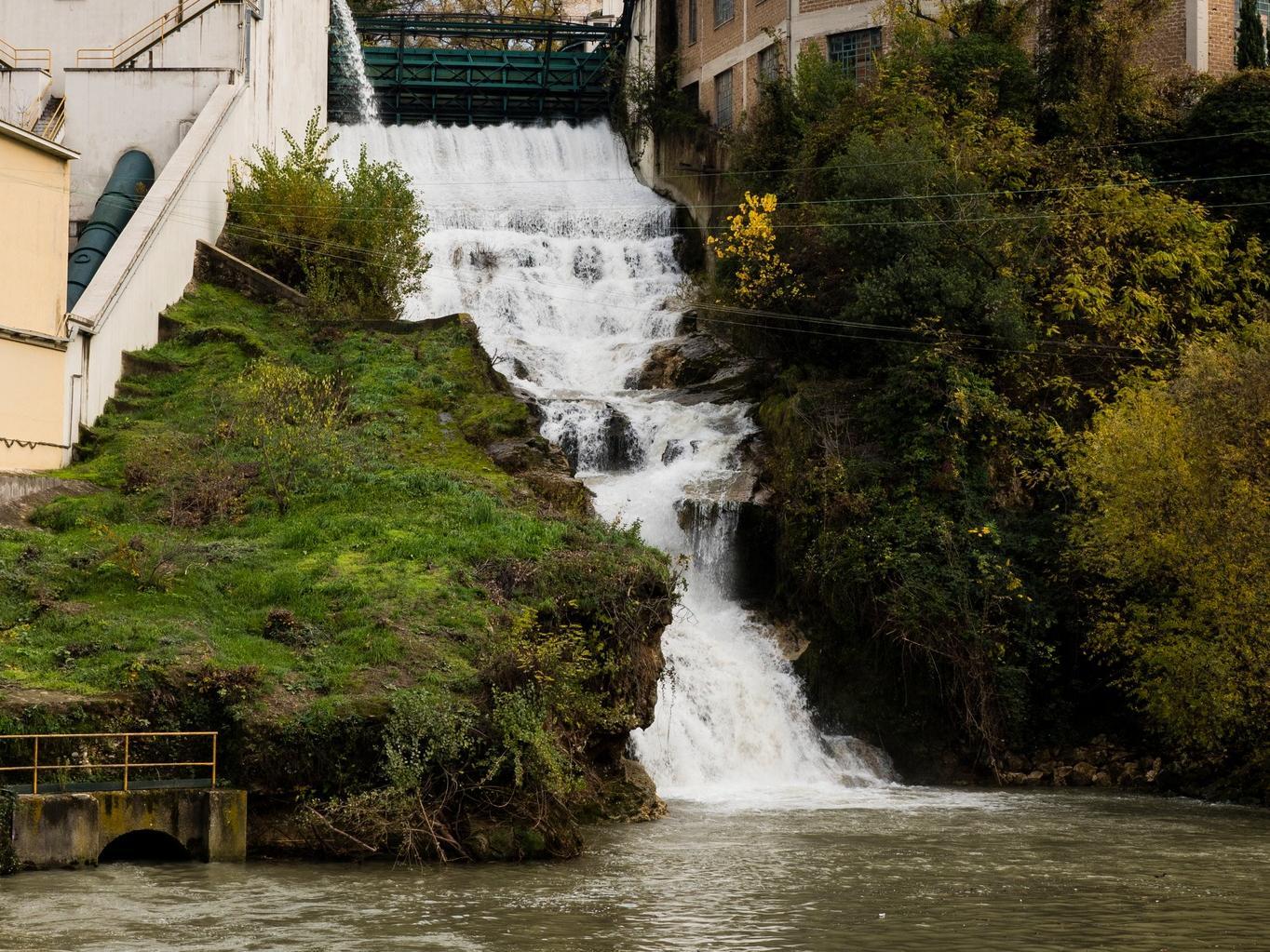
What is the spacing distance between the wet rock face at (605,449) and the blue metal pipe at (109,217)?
33.6ft

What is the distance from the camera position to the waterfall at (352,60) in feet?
168

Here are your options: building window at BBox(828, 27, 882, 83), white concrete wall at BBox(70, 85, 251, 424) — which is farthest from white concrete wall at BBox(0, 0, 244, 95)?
building window at BBox(828, 27, 882, 83)

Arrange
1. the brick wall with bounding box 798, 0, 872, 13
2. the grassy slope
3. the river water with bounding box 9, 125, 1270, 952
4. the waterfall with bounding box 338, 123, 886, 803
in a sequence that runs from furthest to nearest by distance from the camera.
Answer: the brick wall with bounding box 798, 0, 872, 13 < the waterfall with bounding box 338, 123, 886, 803 < the grassy slope < the river water with bounding box 9, 125, 1270, 952

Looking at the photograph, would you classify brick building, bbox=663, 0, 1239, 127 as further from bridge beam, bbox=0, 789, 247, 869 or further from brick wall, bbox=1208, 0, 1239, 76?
bridge beam, bbox=0, 789, 247, 869

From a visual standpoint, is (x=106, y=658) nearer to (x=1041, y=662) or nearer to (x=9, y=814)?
(x=9, y=814)

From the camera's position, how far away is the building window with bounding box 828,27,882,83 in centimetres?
4247

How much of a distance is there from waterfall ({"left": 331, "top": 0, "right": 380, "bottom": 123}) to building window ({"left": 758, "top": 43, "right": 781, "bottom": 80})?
13.5m

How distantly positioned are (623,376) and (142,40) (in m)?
14.5

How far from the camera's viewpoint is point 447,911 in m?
15.9

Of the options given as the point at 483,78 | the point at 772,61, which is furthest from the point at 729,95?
the point at 483,78

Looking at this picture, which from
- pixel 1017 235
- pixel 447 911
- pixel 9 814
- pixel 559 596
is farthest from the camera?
pixel 1017 235

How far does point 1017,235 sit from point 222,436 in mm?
16214

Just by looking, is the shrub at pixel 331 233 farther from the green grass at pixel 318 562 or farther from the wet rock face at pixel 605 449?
the wet rock face at pixel 605 449

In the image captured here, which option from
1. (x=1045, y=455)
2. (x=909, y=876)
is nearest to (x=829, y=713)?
(x=1045, y=455)
